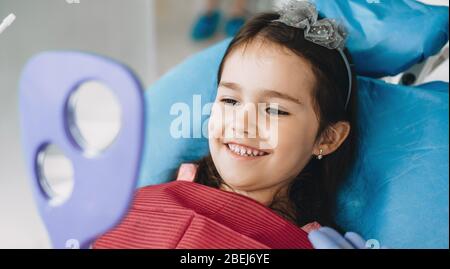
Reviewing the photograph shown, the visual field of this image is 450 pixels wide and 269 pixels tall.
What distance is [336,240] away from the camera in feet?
2.01

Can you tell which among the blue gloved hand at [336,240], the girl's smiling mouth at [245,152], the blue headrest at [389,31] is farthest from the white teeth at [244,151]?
the blue headrest at [389,31]

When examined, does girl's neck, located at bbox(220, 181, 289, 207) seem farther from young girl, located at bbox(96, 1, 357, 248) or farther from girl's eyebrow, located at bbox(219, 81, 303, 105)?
girl's eyebrow, located at bbox(219, 81, 303, 105)

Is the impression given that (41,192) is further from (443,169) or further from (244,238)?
(443,169)

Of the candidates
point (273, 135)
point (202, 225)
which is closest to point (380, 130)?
point (273, 135)

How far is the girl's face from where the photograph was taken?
618 mm

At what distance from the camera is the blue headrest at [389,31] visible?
27.5 inches

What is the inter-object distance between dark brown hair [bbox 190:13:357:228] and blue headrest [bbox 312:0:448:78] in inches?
2.3

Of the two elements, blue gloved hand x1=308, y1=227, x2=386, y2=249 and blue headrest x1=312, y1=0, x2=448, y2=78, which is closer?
blue gloved hand x1=308, y1=227, x2=386, y2=249

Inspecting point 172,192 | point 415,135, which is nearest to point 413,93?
point 415,135

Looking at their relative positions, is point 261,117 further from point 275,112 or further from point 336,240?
point 336,240

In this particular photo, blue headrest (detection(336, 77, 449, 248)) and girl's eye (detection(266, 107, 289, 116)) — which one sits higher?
girl's eye (detection(266, 107, 289, 116))

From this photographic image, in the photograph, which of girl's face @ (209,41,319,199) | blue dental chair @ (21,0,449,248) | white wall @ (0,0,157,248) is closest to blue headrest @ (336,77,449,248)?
blue dental chair @ (21,0,449,248)
